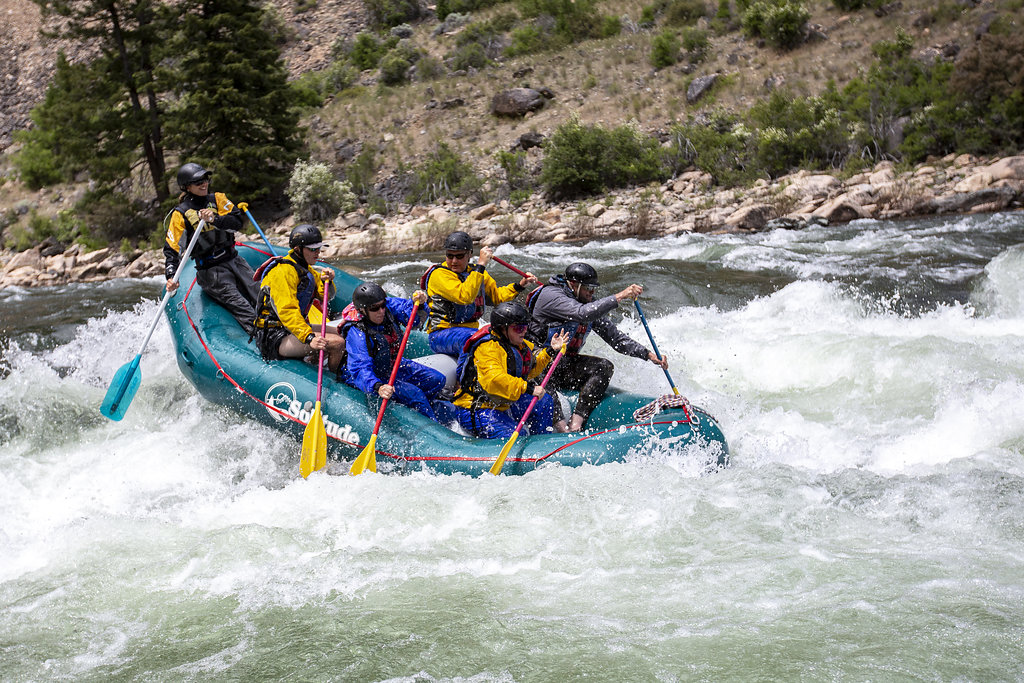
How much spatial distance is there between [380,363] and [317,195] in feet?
51.5

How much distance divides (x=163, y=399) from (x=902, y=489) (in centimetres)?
592

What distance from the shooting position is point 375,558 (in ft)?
14.4

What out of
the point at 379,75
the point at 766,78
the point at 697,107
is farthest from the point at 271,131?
the point at 766,78

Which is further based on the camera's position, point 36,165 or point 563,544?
point 36,165

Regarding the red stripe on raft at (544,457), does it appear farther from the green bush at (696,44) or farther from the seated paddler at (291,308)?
the green bush at (696,44)

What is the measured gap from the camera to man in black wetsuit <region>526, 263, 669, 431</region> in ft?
18.4

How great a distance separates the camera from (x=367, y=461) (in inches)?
207

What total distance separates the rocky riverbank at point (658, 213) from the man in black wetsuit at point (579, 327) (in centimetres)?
949

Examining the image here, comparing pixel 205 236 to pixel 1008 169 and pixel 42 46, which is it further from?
pixel 42 46

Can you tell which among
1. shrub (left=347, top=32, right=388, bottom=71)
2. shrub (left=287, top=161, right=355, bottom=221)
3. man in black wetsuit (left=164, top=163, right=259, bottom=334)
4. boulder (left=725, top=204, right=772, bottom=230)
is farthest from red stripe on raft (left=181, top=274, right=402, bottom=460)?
shrub (left=347, top=32, right=388, bottom=71)

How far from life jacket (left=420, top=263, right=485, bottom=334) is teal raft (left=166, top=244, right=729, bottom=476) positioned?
363 mm

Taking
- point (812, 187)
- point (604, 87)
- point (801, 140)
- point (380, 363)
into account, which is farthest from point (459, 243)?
point (604, 87)

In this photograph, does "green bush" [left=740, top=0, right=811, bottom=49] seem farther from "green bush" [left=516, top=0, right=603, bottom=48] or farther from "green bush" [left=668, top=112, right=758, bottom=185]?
"green bush" [left=516, top=0, right=603, bottom=48]

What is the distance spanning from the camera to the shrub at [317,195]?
20438 mm
